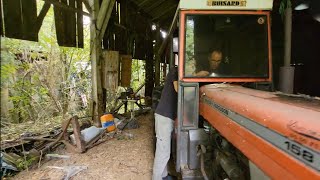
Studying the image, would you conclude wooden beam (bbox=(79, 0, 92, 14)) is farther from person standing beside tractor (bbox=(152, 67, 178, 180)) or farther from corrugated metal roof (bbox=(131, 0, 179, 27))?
person standing beside tractor (bbox=(152, 67, 178, 180))

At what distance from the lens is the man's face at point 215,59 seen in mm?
3240

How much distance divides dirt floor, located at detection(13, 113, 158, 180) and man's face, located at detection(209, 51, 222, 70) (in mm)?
1834

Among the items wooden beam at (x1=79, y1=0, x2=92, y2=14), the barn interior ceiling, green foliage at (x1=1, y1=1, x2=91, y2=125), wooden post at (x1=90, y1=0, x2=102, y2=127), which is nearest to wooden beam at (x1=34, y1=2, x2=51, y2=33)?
the barn interior ceiling

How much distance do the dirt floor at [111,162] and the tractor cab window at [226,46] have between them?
1.82 meters

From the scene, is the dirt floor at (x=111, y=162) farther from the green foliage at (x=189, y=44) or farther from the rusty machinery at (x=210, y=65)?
the green foliage at (x=189, y=44)

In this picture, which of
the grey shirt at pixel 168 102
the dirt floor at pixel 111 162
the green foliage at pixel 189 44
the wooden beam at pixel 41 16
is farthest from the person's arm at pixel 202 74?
the wooden beam at pixel 41 16

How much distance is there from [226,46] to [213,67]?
0.28 meters

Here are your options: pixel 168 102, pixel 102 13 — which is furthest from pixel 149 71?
pixel 168 102

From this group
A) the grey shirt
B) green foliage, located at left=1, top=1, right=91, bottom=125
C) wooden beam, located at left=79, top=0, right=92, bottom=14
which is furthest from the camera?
wooden beam, located at left=79, top=0, right=92, bottom=14

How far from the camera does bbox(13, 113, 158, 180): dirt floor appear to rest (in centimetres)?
385

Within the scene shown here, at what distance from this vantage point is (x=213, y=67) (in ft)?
10.8

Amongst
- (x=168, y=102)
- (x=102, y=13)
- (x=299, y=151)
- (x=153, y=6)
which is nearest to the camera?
(x=299, y=151)

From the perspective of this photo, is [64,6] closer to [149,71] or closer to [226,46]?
[226,46]

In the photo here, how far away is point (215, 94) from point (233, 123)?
0.65m
